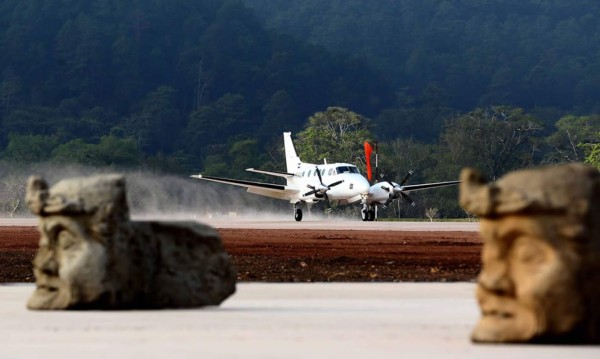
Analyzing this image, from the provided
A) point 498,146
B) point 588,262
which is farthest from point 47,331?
point 498,146

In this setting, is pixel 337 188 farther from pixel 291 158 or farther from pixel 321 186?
pixel 291 158

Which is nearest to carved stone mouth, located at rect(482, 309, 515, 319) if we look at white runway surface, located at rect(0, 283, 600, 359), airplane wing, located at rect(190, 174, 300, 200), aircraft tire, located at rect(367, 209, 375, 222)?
white runway surface, located at rect(0, 283, 600, 359)

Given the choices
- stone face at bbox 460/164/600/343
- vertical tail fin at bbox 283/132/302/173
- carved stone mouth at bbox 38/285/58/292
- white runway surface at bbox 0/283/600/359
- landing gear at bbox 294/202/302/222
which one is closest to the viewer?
stone face at bbox 460/164/600/343

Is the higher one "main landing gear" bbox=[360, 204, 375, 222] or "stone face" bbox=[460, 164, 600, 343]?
"main landing gear" bbox=[360, 204, 375, 222]

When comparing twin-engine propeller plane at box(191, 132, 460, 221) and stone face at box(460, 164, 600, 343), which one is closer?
stone face at box(460, 164, 600, 343)

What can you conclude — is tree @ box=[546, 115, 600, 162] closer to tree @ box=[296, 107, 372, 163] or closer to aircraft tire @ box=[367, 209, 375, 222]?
tree @ box=[296, 107, 372, 163]

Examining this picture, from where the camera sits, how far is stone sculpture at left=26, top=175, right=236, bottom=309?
1458 centimetres

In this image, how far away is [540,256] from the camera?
11.1 metres

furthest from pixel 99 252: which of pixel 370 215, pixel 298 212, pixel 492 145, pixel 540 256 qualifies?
pixel 492 145

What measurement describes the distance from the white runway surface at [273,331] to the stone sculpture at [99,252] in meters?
0.26

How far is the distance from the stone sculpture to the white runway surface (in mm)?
260

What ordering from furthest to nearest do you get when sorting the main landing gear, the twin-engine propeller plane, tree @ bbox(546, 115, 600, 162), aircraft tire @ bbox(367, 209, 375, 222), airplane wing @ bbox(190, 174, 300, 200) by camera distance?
tree @ bbox(546, 115, 600, 162) < airplane wing @ bbox(190, 174, 300, 200) < aircraft tire @ bbox(367, 209, 375, 222) < the main landing gear < the twin-engine propeller plane

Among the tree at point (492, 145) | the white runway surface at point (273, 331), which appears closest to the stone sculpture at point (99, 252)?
the white runway surface at point (273, 331)

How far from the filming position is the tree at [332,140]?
116750 millimetres
